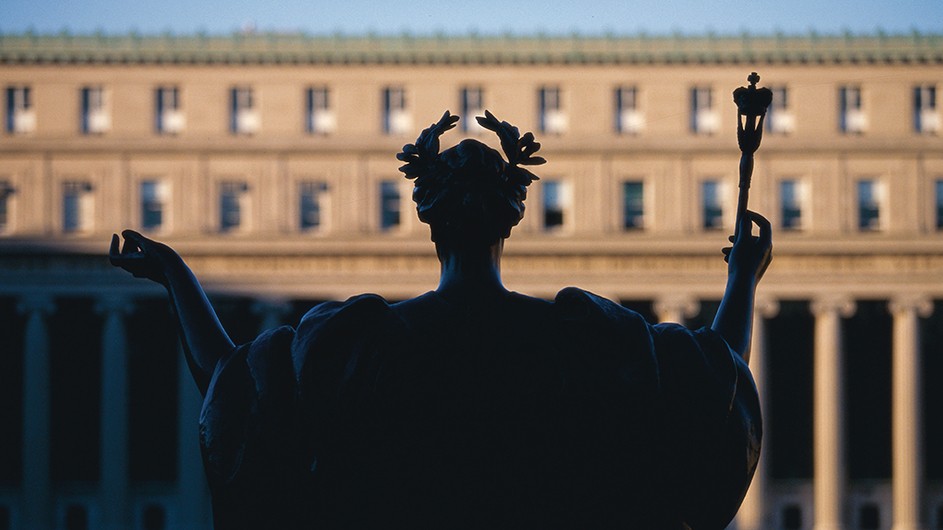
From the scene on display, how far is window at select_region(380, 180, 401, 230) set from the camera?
67.9 meters

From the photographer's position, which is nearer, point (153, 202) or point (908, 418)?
point (908, 418)

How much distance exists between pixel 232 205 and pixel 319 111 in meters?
4.84

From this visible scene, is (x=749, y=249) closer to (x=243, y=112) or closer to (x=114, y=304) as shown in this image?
(x=114, y=304)

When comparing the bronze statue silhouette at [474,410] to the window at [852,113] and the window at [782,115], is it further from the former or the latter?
the window at [852,113]

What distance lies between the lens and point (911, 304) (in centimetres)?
6475

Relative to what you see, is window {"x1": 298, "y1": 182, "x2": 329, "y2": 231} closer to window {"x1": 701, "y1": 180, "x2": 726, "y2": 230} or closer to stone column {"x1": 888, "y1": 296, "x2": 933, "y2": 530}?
window {"x1": 701, "y1": 180, "x2": 726, "y2": 230}

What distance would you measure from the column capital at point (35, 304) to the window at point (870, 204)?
2971cm

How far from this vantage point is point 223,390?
5.97 m

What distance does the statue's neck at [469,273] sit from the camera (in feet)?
19.9

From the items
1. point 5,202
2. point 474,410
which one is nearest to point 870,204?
point 5,202

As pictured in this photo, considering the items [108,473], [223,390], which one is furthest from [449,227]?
[108,473]

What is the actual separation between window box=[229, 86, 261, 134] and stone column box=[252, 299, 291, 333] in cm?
746

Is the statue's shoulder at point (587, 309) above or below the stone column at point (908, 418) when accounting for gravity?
above

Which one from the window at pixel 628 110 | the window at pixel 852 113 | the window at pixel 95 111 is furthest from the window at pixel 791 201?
the window at pixel 95 111
